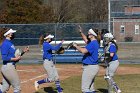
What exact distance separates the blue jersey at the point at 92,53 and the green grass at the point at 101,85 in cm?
364

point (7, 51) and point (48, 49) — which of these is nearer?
point (7, 51)

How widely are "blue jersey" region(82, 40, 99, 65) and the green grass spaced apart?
364 centimetres

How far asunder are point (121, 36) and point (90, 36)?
825 inches

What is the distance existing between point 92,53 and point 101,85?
5346mm

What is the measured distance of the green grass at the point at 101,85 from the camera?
Answer: 14873 millimetres

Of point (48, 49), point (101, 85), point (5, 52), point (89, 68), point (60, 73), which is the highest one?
point (5, 52)

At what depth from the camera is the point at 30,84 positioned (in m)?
16.7

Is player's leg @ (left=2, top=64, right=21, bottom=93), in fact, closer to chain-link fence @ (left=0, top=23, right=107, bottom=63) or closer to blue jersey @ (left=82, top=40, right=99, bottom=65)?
blue jersey @ (left=82, top=40, right=99, bottom=65)

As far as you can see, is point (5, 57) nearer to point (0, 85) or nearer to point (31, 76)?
point (0, 85)

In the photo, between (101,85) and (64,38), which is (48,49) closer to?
(101,85)

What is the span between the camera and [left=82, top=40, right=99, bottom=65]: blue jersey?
1097 centimetres

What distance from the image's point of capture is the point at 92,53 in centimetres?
1109

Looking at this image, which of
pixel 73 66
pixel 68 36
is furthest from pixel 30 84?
pixel 68 36

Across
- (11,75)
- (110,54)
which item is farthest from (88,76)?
(110,54)
